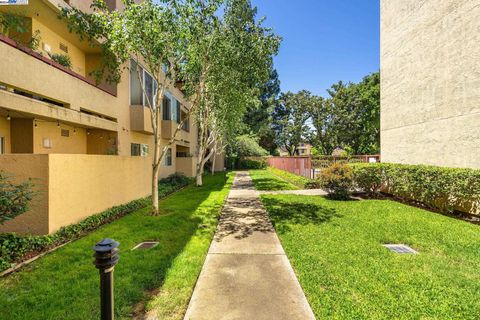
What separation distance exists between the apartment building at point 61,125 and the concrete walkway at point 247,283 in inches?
166

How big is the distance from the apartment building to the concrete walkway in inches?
166

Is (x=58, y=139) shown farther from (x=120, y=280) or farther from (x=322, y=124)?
(x=322, y=124)

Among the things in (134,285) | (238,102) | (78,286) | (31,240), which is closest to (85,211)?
(31,240)

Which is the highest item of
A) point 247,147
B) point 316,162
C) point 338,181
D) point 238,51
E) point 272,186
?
point 238,51

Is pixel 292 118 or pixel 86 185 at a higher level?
pixel 292 118

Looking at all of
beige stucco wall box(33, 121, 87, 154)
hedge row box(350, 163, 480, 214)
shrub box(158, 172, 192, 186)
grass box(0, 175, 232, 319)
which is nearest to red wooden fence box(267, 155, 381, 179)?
hedge row box(350, 163, 480, 214)

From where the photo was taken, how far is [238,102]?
16.0m

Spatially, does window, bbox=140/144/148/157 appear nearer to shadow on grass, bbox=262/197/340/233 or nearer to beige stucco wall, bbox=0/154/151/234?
beige stucco wall, bbox=0/154/151/234

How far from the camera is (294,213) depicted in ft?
29.6

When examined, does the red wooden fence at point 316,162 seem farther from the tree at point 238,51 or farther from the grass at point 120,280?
the grass at point 120,280

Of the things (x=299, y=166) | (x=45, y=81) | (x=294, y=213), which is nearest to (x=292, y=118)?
(x=299, y=166)

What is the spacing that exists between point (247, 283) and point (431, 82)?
1124 centimetres

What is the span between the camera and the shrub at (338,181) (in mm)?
11555

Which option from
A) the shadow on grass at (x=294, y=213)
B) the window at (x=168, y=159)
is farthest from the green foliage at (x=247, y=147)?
the shadow on grass at (x=294, y=213)
